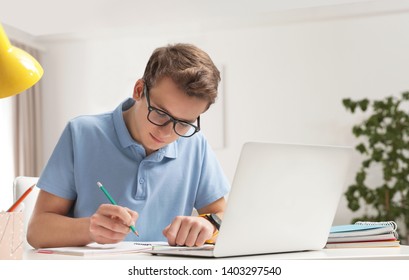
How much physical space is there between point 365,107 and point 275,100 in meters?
0.94

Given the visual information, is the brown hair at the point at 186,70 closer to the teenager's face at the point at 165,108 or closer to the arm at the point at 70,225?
the teenager's face at the point at 165,108

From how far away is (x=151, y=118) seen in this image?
4.95 ft

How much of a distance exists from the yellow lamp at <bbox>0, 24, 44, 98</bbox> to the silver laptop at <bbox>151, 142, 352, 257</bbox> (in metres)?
0.36

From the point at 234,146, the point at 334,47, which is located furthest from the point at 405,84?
the point at 234,146

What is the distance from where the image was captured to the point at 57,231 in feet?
4.74

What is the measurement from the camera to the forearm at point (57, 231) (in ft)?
4.52

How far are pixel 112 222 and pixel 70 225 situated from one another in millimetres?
238

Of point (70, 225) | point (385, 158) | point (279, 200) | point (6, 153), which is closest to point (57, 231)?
point (70, 225)

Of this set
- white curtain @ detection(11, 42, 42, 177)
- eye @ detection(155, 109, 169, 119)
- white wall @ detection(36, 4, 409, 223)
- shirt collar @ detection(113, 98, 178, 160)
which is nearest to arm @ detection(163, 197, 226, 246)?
eye @ detection(155, 109, 169, 119)

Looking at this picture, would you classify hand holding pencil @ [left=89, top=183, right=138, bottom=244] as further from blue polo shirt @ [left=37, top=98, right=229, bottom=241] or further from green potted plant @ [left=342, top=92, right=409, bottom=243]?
green potted plant @ [left=342, top=92, right=409, bottom=243]

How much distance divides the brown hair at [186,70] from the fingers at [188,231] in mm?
383

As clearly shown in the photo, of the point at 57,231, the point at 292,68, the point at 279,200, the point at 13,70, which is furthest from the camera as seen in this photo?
the point at 292,68

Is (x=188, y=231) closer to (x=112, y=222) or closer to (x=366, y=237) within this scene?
(x=112, y=222)
